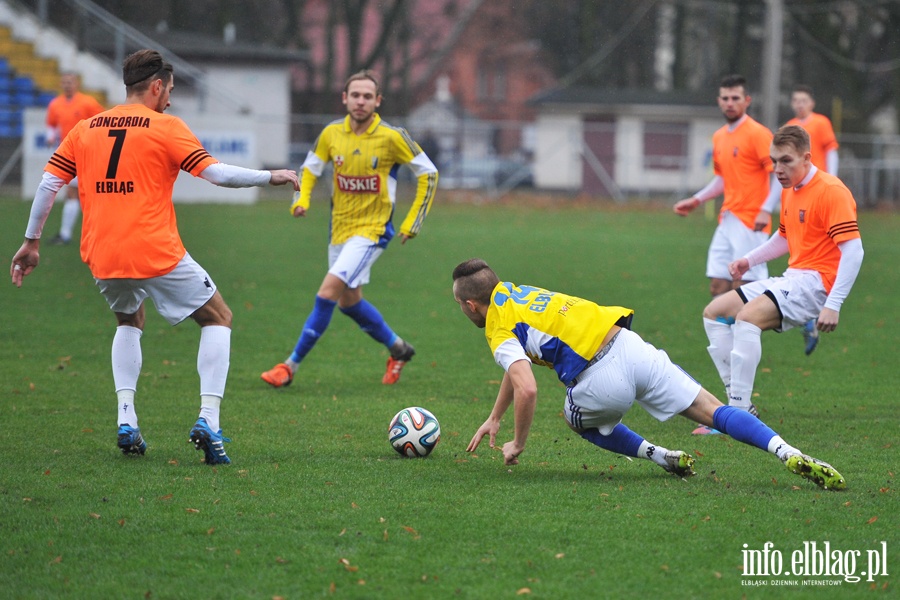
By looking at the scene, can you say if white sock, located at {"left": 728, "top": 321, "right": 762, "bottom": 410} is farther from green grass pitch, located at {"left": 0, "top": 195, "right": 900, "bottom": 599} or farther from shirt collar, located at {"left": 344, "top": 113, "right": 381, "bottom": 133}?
shirt collar, located at {"left": 344, "top": 113, "right": 381, "bottom": 133}

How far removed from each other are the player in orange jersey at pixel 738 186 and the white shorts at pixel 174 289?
452cm

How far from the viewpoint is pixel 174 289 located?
236 inches

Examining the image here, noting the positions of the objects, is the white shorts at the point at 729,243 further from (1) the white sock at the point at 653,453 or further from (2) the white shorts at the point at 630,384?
(2) the white shorts at the point at 630,384

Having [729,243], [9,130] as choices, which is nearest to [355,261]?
[729,243]

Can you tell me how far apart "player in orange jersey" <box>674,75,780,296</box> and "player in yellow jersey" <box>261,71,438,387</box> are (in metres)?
2.29

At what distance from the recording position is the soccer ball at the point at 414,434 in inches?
246

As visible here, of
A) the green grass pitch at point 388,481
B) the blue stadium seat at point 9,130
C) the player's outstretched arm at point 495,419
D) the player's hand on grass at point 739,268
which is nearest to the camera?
the green grass pitch at point 388,481

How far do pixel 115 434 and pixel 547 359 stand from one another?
276cm

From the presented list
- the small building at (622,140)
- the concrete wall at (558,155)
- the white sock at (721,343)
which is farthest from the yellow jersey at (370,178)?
the concrete wall at (558,155)

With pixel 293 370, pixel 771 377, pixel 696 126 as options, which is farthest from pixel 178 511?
pixel 696 126

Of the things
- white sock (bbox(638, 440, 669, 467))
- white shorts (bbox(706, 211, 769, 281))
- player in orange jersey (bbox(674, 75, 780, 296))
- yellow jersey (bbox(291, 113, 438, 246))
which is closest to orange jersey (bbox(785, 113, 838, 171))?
player in orange jersey (bbox(674, 75, 780, 296))

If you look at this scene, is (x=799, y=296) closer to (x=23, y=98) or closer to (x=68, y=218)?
(x=68, y=218)

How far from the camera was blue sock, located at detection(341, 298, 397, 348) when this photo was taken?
8977mm

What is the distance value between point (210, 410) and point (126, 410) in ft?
1.60
